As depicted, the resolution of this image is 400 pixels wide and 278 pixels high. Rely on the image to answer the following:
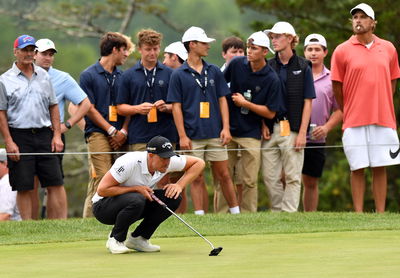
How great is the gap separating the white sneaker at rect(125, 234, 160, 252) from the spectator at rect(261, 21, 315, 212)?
11.4 ft

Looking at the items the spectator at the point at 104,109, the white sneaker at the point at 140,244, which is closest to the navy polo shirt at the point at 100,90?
the spectator at the point at 104,109

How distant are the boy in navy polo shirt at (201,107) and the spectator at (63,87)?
3.35 ft

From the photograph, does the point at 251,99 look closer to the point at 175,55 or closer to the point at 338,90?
the point at 338,90

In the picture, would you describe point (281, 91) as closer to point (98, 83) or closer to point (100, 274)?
point (98, 83)

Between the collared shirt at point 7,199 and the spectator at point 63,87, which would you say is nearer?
the spectator at point 63,87

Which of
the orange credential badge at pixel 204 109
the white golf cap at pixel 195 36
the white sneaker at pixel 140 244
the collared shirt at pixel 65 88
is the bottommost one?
the white sneaker at pixel 140 244

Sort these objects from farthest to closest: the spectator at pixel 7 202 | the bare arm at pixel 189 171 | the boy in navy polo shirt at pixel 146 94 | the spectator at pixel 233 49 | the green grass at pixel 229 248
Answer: the spectator at pixel 233 49
the spectator at pixel 7 202
the boy in navy polo shirt at pixel 146 94
the bare arm at pixel 189 171
the green grass at pixel 229 248

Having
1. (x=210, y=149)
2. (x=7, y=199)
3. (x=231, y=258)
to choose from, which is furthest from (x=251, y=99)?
(x=231, y=258)

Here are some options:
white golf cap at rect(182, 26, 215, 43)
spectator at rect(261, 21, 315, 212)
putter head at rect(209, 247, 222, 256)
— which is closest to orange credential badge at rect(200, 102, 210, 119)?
white golf cap at rect(182, 26, 215, 43)

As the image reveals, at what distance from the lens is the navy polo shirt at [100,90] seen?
12.9 meters

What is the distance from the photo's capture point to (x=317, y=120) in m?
13.2

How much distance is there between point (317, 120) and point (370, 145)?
105 cm

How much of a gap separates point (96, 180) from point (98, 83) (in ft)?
3.70

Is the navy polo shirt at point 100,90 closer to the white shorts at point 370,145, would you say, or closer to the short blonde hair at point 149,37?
the short blonde hair at point 149,37
